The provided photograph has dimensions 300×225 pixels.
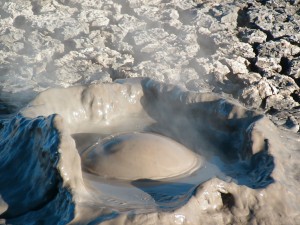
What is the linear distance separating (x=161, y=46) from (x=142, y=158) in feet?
7.61

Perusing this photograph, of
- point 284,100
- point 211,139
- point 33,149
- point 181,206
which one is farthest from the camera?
point 284,100

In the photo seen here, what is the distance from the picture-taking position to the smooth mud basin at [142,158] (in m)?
2.54

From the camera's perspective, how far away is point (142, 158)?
3176 mm

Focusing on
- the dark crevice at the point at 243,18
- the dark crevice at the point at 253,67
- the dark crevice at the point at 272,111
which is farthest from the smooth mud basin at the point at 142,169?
the dark crevice at the point at 243,18

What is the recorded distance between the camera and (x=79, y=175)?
2602mm

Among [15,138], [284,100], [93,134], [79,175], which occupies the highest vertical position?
[79,175]

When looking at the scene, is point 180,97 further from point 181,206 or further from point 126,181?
point 181,206

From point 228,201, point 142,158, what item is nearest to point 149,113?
point 142,158

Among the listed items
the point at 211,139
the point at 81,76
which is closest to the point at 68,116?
the point at 211,139

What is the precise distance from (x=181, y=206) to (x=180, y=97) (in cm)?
144

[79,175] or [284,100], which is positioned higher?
[79,175]

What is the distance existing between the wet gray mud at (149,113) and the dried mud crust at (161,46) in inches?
0.5

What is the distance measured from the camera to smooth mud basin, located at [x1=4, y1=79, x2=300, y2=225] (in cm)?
254

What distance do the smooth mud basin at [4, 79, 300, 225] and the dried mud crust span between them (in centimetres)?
107
